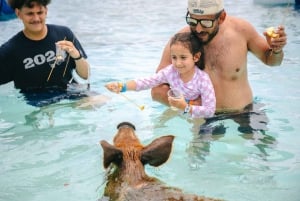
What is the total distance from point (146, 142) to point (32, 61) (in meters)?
2.31

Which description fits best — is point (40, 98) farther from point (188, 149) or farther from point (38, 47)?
point (188, 149)

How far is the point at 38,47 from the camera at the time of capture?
738 cm

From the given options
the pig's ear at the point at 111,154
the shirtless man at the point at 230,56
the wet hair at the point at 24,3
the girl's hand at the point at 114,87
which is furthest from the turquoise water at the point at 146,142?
the wet hair at the point at 24,3

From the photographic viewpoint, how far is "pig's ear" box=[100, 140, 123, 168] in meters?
4.00

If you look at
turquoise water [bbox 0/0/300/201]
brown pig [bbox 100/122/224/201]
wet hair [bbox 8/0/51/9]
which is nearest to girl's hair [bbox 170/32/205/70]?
turquoise water [bbox 0/0/300/201]

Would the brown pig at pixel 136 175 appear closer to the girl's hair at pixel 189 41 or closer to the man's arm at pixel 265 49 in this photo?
the girl's hair at pixel 189 41

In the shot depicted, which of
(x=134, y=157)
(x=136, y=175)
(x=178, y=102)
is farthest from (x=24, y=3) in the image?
(x=136, y=175)

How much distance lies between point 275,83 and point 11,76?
205 inches

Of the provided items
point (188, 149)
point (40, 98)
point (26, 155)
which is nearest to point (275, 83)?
point (188, 149)

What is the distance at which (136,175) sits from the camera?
405cm

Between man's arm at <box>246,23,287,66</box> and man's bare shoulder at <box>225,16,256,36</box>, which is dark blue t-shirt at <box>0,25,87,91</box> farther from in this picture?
man's arm at <box>246,23,287,66</box>

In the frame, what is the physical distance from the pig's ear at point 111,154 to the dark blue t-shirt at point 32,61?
374 centimetres

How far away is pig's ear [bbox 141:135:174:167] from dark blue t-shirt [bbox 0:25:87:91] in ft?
12.4

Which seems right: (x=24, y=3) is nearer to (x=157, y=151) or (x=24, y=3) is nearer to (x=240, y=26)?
(x=240, y=26)
